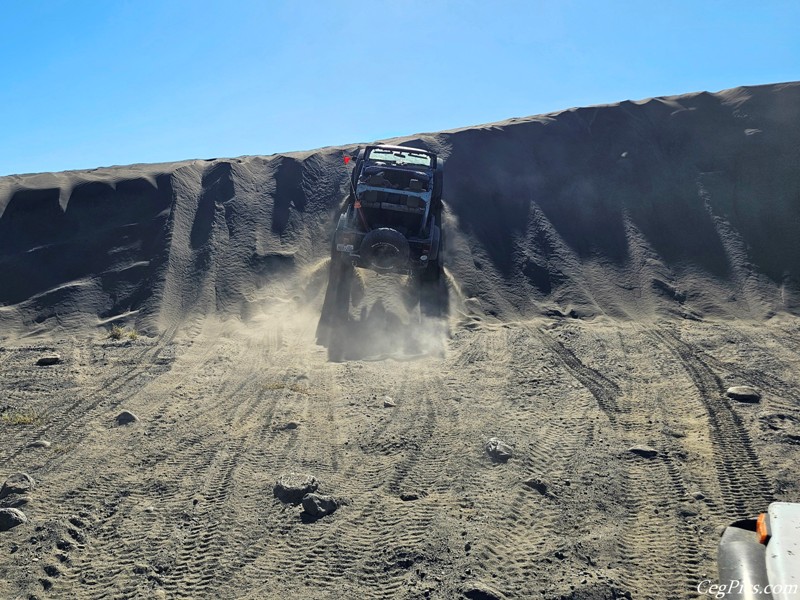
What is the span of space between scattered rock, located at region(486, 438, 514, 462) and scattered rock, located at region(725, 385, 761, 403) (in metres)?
4.25

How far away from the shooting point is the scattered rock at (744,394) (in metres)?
9.81

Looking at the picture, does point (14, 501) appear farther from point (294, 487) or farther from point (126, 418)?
point (294, 487)

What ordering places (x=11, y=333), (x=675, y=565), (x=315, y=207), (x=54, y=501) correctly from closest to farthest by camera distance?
(x=675, y=565) < (x=54, y=501) < (x=11, y=333) < (x=315, y=207)

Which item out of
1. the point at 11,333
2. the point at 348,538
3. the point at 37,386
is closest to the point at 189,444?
the point at 348,538

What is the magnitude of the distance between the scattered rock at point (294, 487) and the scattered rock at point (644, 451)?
3.81m

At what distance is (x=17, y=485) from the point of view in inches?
271

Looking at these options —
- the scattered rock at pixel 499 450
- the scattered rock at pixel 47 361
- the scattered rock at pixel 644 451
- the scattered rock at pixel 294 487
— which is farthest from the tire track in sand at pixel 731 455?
the scattered rock at pixel 47 361

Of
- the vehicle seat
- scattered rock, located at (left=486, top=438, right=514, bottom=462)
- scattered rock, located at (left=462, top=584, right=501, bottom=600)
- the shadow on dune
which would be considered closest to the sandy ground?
scattered rock, located at (left=462, top=584, right=501, bottom=600)

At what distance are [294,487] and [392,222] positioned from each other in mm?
8923

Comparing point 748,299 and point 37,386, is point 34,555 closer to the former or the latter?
point 37,386

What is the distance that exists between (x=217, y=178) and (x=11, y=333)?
9.54 meters

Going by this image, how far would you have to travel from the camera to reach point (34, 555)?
225 inches

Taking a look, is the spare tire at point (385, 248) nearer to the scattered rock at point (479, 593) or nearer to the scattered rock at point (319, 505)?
the scattered rock at point (319, 505)

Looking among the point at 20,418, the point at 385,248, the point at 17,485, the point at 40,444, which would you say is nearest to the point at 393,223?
the point at 385,248
